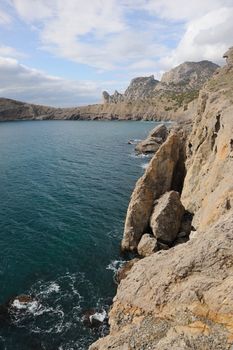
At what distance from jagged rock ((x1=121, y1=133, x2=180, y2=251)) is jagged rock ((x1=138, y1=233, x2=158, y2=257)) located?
1.69 meters

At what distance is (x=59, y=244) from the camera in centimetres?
5075

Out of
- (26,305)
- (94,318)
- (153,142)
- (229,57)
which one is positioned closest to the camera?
(94,318)

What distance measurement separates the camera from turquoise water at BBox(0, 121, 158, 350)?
35.1 meters

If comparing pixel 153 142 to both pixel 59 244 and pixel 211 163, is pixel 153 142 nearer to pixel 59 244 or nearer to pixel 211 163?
pixel 211 163

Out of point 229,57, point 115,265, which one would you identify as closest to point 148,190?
point 115,265

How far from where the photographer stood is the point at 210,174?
43344 millimetres

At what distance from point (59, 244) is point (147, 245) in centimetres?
1344

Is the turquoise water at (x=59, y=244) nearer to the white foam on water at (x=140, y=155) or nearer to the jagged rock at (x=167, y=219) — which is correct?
the jagged rock at (x=167, y=219)

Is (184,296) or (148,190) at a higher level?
(184,296)

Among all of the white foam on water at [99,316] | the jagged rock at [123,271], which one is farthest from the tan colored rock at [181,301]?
the jagged rock at [123,271]

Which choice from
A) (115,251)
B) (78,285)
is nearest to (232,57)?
(115,251)

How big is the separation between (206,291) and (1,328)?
2508 cm

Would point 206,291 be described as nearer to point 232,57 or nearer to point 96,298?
point 96,298

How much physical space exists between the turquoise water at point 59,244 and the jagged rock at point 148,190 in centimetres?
385
